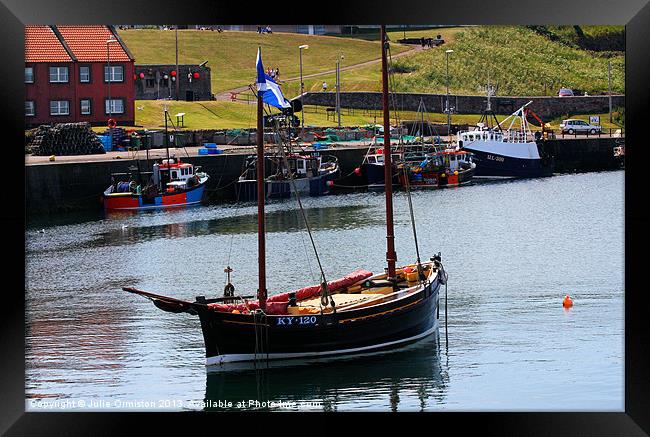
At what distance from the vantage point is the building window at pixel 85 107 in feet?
169

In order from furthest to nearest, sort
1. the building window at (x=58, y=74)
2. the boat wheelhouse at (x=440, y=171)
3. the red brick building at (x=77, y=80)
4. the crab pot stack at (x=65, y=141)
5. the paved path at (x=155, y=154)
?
the boat wheelhouse at (x=440, y=171) → the red brick building at (x=77, y=80) → the building window at (x=58, y=74) → the crab pot stack at (x=65, y=141) → the paved path at (x=155, y=154)

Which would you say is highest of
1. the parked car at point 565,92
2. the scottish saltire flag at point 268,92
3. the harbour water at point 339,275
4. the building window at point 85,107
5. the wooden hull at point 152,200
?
the parked car at point 565,92

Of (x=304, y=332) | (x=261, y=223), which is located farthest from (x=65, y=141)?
(x=261, y=223)

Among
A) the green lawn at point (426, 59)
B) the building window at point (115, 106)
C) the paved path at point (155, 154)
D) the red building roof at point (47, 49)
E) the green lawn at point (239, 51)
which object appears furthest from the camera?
the green lawn at point (239, 51)

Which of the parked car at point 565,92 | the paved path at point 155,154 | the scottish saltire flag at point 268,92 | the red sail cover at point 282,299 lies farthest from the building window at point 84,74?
the scottish saltire flag at point 268,92

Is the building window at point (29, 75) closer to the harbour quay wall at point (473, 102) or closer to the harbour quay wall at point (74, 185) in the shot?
the harbour quay wall at point (74, 185)

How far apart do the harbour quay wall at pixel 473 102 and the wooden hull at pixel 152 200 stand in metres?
14.5

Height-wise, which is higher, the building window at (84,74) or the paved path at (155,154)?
the building window at (84,74)

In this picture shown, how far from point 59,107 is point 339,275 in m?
22.1

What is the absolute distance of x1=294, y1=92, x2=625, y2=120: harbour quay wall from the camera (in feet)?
208

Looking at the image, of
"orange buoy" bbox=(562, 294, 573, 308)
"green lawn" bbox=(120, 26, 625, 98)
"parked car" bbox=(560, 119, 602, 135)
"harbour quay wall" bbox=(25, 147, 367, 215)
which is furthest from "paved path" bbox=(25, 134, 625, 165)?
"orange buoy" bbox=(562, 294, 573, 308)

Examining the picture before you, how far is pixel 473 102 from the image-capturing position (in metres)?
66.9
